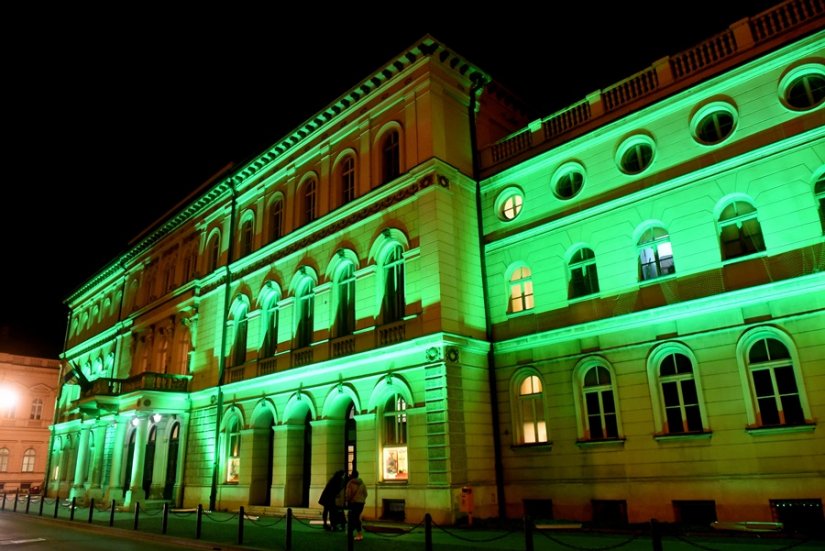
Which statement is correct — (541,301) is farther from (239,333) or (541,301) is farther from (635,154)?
(239,333)

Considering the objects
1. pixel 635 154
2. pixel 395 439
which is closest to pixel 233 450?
pixel 395 439

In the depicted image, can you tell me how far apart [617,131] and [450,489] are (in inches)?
472

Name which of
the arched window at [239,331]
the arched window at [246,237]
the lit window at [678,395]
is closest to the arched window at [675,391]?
the lit window at [678,395]

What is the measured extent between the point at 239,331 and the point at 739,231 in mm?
21897

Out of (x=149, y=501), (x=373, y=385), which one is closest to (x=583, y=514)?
(x=373, y=385)

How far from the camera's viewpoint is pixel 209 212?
33.0m

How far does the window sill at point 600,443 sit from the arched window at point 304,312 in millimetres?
11834

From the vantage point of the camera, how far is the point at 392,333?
2000 cm

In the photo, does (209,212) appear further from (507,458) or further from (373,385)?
(507,458)

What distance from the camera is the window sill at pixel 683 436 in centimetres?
1490

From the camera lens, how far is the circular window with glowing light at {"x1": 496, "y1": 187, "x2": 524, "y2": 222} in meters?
20.5

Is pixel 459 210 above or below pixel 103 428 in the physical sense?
above

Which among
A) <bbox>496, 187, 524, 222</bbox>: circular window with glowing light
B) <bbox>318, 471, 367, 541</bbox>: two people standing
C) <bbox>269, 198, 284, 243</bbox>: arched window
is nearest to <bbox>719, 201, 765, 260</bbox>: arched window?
<bbox>496, 187, 524, 222</bbox>: circular window with glowing light

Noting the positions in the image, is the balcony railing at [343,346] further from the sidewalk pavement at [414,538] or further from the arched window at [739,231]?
the arched window at [739,231]
